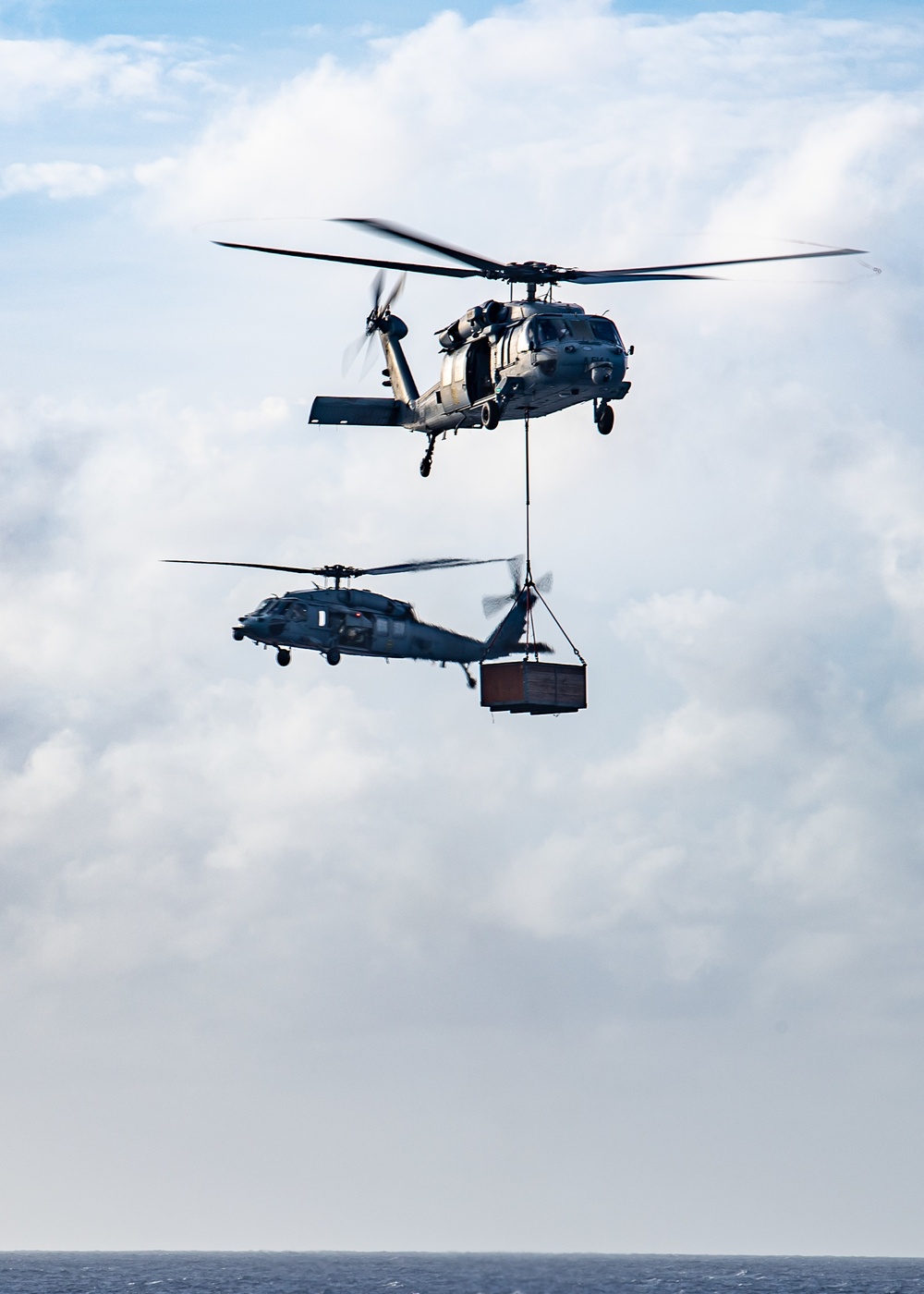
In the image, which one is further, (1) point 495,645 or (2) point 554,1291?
(2) point 554,1291

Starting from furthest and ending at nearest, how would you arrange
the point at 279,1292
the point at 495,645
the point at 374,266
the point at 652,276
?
the point at 279,1292, the point at 495,645, the point at 652,276, the point at 374,266

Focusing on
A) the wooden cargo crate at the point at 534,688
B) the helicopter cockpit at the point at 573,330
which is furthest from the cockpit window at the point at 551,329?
the wooden cargo crate at the point at 534,688

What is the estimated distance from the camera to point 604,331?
49.0m

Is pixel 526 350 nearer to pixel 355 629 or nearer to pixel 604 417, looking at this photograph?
pixel 604 417

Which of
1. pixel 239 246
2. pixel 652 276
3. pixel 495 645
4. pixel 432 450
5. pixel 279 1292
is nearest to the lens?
pixel 239 246

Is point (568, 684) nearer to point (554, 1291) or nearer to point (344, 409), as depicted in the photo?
point (344, 409)

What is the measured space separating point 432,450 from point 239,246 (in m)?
16.0

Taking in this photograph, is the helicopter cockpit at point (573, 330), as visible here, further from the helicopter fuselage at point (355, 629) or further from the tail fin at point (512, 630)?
the helicopter fuselage at point (355, 629)

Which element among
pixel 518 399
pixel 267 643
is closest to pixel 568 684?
pixel 518 399

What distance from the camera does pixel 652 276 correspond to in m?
49.5

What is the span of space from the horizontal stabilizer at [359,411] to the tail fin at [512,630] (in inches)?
268

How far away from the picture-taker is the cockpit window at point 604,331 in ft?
160

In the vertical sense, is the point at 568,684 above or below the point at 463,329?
below

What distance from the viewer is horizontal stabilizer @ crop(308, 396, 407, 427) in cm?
5888
